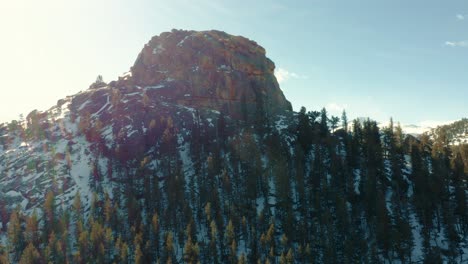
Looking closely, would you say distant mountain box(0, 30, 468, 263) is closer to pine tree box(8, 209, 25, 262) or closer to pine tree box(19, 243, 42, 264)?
pine tree box(19, 243, 42, 264)

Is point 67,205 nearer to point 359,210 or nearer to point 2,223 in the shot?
point 2,223

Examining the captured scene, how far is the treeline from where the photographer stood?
90.3m

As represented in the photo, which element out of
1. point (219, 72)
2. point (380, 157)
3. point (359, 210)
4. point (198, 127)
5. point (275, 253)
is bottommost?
point (275, 253)

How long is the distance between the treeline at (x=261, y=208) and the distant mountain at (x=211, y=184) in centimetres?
42

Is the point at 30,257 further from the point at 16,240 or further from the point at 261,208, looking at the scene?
the point at 261,208

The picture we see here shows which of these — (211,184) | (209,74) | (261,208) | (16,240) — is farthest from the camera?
(209,74)

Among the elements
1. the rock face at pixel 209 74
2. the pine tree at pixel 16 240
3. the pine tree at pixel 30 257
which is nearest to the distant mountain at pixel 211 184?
the pine tree at pixel 30 257

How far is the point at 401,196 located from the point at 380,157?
14.1 m

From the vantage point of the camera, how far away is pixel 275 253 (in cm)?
9162

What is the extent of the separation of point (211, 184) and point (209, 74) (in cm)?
7683

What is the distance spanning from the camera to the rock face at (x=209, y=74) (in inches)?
6781

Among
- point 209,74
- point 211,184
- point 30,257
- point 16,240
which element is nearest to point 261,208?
point 211,184

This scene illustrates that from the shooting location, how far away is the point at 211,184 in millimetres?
115438

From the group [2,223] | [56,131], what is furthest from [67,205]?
[56,131]
